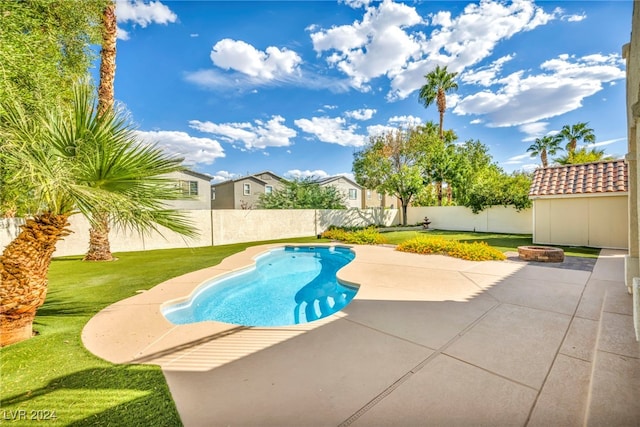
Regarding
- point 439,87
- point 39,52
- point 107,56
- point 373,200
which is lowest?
point 373,200

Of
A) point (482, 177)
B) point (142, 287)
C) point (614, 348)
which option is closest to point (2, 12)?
point (142, 287)

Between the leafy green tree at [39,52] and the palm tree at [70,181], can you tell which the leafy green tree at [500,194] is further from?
the leafy green tree at [39,52]

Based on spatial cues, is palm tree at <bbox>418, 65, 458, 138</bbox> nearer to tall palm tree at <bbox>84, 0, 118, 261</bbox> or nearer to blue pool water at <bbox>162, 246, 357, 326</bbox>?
blue pool water at <bbox>162, 246, 357, 326</bbox>

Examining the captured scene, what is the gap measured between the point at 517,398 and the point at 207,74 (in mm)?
16436

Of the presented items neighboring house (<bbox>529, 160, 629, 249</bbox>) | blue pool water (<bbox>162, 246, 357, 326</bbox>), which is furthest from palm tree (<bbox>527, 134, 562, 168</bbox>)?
blue pool water (<bbox>162, 246, 357, 326</bbox>)

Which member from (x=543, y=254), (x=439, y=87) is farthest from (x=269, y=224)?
(x=439, y=87)

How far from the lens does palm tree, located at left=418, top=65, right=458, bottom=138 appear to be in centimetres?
2147

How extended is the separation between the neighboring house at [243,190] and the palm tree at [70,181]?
21399 millimetres

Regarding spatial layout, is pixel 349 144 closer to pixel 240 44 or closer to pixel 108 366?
pixel 240 44

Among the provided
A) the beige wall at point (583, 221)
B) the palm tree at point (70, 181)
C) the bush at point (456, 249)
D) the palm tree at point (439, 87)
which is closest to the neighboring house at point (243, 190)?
the palm tree at point (439, 87)

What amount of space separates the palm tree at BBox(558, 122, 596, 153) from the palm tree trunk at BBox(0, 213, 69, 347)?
31194 mm

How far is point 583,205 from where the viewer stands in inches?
376

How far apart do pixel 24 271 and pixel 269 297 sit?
14.0 feet

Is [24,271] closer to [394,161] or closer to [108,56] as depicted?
[108,56]
